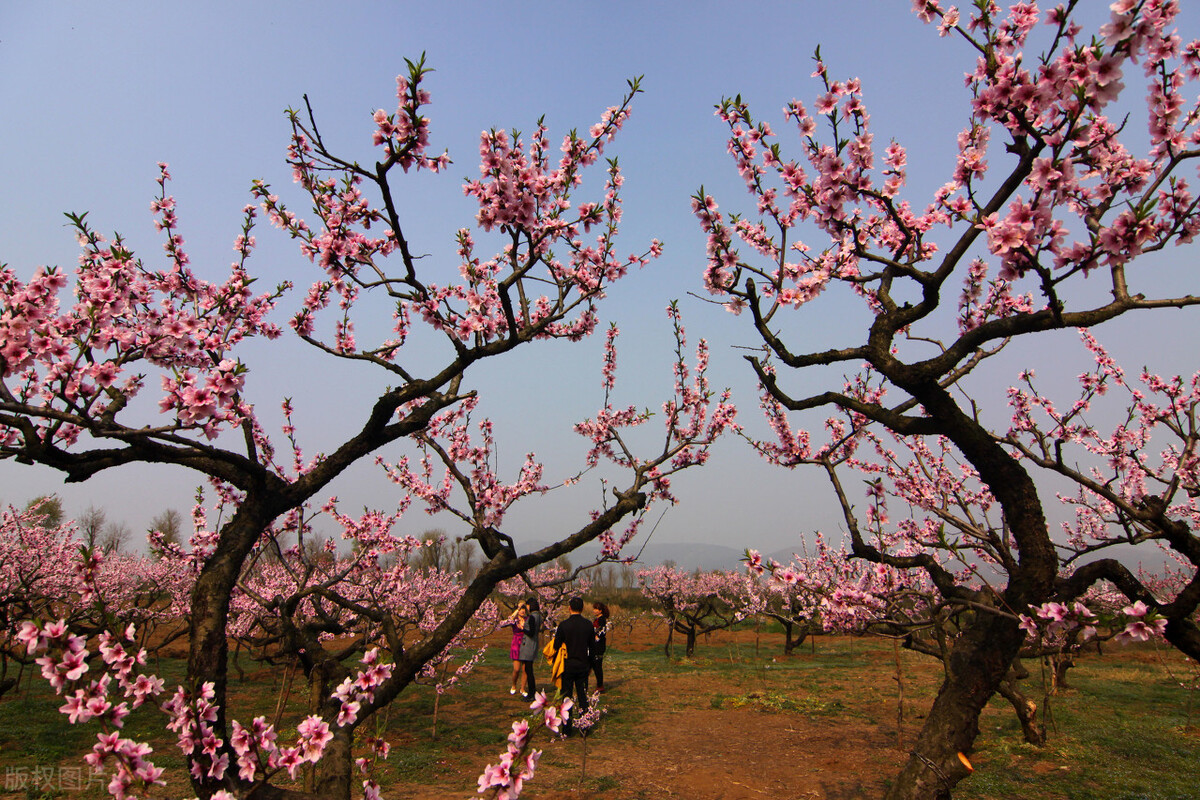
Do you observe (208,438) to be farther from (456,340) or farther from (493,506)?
(493,506)

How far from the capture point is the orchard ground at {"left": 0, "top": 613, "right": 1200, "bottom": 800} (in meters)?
6.86

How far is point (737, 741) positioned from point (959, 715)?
23.9ft

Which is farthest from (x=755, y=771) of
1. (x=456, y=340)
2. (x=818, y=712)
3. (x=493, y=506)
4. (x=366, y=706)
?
(x=456, y=340)

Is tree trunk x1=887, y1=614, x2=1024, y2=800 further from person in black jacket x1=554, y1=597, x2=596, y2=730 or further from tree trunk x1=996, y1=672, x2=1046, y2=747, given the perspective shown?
person in black jacket x1=554, y1=597, x2=596, y2=730

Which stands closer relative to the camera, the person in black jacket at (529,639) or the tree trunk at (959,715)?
the tree trunk at (959,715)

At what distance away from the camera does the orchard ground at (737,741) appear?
6.86m

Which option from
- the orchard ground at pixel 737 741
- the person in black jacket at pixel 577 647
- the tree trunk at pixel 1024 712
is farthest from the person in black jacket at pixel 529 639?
the tree trunk at pixel 1024 712

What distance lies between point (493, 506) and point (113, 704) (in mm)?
6573

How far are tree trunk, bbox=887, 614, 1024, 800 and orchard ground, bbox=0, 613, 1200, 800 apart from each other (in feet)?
3.49

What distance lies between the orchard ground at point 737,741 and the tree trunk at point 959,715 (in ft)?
3.49

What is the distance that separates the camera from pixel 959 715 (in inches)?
127

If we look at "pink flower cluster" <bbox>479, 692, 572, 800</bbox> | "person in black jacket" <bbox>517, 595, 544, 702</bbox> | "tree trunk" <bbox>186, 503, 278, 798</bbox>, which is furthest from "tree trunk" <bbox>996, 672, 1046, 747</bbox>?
"tree trunk" <bbox>186, 503, 278, 798</bbox>

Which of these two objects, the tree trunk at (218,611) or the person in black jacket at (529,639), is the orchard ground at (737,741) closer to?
the tree trunk at (218,611)

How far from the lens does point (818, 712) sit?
11375 mm
